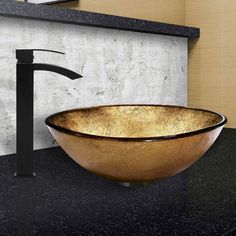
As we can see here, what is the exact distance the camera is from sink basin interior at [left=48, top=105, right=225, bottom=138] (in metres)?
0.84

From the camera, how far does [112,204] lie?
1.92ft

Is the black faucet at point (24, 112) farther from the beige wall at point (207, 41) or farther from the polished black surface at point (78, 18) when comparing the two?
the beige wall at point (207, 41)

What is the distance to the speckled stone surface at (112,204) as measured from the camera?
1.60 ft

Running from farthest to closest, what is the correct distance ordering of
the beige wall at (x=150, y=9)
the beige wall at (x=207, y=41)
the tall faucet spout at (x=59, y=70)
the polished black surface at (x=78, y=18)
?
the beige wall at (x=150, y=9) → the beige wall at (x=207, y=41) → the polished black surface at (x=78, y=18) → the tall faucet spout at (x=59, y=70)

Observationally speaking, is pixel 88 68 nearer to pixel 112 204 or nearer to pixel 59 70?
pixel 59 70

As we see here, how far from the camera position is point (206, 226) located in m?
0.49

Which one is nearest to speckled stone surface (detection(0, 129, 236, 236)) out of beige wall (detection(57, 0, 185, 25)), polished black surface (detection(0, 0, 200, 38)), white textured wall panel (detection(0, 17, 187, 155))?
white textured wall panel (detection(0, 17, 187, 155))

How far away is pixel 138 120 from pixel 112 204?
0.34m

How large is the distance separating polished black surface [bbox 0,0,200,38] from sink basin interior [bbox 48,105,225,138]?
0.82 ft

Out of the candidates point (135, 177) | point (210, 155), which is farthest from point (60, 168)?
point (210, 155)

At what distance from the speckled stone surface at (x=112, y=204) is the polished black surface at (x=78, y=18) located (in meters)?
0.34

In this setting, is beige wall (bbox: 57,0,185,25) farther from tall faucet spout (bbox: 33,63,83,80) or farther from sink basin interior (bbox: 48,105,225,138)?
tall faucet spout (bbox: 33,63,83,80)

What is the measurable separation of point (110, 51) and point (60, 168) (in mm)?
449

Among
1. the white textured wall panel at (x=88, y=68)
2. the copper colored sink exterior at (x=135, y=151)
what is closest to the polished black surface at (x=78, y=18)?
the white textured wall panel at (x=88, y=68)
